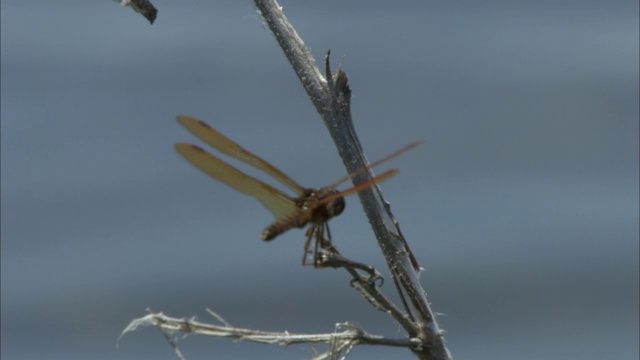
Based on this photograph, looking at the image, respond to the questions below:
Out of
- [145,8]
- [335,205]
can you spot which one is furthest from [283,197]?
[145,8]

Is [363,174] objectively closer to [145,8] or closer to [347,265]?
[347,265]

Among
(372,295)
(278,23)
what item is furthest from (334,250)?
(278,23)

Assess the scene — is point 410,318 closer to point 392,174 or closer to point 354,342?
point 354,342

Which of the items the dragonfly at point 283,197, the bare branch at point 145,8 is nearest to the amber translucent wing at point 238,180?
the dragonfly at point 283,197

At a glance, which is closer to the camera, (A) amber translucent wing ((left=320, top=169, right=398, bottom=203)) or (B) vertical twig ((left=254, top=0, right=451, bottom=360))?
(A) amber translucent wing ((left=320, top=169, right=398, bottom=203))

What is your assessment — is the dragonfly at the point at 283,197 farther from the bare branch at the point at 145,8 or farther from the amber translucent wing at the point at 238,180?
the bare branch at the point at 145,8

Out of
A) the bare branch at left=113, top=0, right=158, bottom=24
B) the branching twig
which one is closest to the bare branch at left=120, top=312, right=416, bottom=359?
the branching twig

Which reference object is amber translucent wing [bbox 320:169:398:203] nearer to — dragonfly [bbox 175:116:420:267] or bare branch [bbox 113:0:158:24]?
dragonfly [bbox 175:116:420:267]
